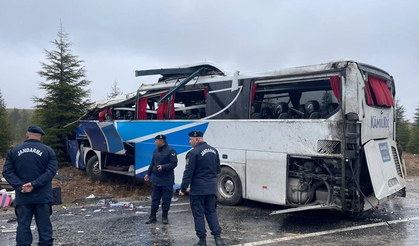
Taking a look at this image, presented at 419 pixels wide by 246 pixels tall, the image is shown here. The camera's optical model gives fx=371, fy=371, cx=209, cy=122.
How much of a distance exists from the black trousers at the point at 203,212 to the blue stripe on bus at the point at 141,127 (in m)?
3.39

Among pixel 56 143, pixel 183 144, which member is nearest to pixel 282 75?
pixel 183 144

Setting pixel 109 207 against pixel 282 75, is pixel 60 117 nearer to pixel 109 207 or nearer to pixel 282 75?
pixel 109 207

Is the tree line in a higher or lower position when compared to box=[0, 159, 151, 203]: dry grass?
higher

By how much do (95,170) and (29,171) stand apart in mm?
7269

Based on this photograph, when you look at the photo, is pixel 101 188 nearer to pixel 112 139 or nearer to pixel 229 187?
pixel 112 139

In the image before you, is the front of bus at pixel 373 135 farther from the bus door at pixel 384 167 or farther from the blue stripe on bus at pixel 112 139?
the blue stripe on bus at pixel 112 139

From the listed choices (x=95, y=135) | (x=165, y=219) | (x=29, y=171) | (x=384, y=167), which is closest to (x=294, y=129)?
(x=384, y=167)

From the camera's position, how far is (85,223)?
22.7 ft

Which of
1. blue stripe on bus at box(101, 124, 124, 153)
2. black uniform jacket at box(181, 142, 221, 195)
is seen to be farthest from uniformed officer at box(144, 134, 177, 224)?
blue stripe on bus at box(101, 124, 124, 153)

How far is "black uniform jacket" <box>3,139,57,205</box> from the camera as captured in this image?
16.4 feet

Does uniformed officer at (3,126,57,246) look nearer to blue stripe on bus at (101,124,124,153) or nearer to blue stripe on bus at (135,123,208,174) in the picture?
blue stripe on bus at (135,123,208,174)

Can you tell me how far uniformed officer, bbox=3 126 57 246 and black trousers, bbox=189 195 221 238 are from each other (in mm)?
2052

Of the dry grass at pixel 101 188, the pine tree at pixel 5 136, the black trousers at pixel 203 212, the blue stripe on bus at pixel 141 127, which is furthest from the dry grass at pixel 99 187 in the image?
the pine tree at pixel 5 136

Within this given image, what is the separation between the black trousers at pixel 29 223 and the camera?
4.97 m
